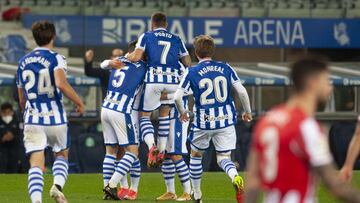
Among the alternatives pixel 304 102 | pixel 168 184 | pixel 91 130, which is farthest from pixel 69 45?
pixel 304 102

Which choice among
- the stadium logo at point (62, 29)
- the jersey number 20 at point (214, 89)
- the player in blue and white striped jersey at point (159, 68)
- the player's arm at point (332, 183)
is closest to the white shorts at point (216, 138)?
the jersey number 20 at point (214, 89)

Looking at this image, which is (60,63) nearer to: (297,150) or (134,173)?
(134,173)

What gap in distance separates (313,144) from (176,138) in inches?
331

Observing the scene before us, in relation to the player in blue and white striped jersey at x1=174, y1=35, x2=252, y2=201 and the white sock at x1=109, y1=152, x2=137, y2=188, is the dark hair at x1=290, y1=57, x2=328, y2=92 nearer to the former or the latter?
the player in blue and white striped jersey at x1=174, y1=35, x2=252, y2=201

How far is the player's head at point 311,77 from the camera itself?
692 centimetres

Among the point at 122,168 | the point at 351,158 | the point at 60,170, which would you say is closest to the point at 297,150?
the point at 351,158

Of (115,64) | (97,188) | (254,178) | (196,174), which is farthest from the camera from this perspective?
(97,188)

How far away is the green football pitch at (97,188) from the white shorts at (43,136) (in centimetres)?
265

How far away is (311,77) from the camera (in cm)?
693

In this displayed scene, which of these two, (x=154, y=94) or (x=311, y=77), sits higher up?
(x=311, y=77)

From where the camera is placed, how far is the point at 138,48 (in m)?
15.1

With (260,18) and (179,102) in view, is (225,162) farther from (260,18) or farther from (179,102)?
(260,18)

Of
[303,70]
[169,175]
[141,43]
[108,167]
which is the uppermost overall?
[303,70]

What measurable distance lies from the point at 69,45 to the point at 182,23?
2453mm
